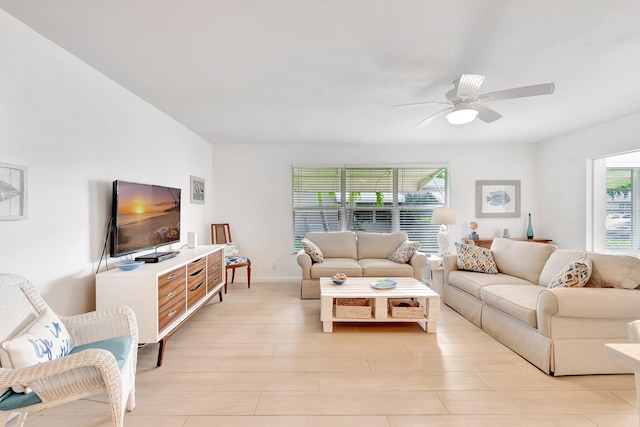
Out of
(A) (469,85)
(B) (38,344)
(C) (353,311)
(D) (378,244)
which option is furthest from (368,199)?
(B) (38,344)

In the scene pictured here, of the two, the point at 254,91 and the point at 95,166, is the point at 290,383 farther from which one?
the point at 254,91

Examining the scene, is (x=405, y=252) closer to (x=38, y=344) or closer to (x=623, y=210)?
(x=623, y=210)

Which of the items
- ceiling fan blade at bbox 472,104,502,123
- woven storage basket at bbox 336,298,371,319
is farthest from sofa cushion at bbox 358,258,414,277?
ceiling fan blade at bbox 472,104,502,123

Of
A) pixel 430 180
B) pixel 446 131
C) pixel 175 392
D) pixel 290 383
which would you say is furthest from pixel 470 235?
pixel 175 392

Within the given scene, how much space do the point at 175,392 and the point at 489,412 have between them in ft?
6.94

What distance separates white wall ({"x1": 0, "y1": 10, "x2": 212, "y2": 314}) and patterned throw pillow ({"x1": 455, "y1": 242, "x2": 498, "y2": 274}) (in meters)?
3.99

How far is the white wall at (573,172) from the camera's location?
3874 millimetres

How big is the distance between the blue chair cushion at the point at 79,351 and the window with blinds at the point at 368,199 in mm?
3659

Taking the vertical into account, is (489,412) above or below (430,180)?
below

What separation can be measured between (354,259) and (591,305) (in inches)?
119

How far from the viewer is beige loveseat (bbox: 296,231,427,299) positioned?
431 cm

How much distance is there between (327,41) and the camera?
2111 millimetres

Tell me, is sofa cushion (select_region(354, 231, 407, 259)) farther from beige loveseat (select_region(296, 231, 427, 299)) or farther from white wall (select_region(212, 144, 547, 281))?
white wall (select_region(212, 144, 547, 281))

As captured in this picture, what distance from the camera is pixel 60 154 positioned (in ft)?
7.26
